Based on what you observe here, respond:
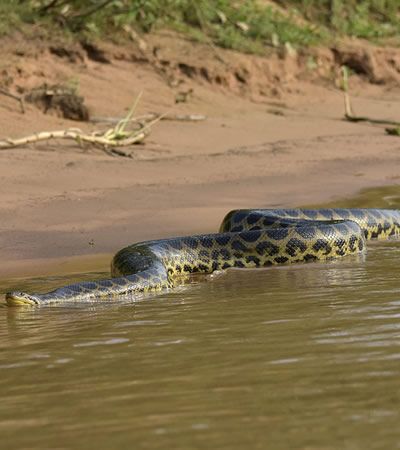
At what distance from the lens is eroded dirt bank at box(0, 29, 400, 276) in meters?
10.7

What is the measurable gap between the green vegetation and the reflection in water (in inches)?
426

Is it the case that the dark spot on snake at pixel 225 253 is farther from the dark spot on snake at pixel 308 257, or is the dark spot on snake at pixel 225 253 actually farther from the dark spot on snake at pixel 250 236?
the dark spot on snake at pixel 308 257

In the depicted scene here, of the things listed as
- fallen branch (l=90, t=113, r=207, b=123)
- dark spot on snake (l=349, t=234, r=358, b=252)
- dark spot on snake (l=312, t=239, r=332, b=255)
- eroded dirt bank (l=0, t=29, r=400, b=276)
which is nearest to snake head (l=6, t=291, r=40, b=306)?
eroded dirt bank (l=0, t=29, r=400, b=276)

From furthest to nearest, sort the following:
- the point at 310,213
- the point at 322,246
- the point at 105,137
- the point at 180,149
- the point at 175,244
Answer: the point at 180,149 → the point at 105,137 → the point at 310,213 → the point at 322,246 → the point at 175,244

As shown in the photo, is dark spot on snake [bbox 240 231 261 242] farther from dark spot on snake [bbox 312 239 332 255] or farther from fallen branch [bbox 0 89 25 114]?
fallen branch [bbox 0 89 25 114]

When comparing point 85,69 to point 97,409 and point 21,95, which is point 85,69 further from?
point 97,409

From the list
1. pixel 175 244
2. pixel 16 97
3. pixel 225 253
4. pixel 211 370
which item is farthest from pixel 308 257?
pixel 16 97

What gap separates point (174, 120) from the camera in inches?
659

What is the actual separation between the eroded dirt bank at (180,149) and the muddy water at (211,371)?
2561mm

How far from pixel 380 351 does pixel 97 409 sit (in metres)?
1.41

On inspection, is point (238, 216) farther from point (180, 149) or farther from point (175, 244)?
point (180, 149)

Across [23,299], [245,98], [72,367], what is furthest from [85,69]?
[72,367]

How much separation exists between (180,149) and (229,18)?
6454 millimetres

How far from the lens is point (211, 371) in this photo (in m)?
5.07
